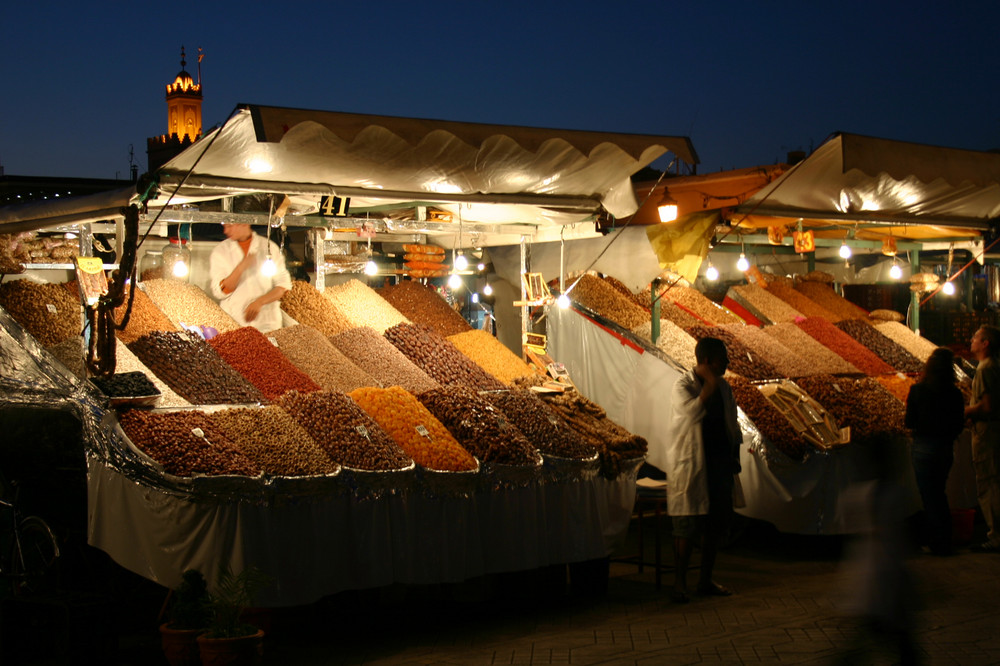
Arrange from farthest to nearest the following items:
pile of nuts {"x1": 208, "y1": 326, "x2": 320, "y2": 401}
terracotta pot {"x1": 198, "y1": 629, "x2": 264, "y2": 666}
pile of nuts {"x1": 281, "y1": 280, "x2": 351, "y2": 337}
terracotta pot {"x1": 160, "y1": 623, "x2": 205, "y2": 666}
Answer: pile of nuts {"x1": 281, "y1": 280, "x2": 351, "y2": 337}
pile of nuts {"x1": 208, "y1": 326, "x2": 320, "y2": 401}
terracotta pot {"x1": 160, "y1": 623, "x2": 205, "y2": 666}
terracotta pot {"x1": 198, "y1": 629, "x2": 264, "y2": 666}

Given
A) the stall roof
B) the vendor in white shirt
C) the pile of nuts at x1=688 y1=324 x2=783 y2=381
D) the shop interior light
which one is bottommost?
the pile of nuts at x1=688 y1=324 x2=783 y2=381

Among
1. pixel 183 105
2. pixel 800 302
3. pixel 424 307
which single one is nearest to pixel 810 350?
pixel 800 302

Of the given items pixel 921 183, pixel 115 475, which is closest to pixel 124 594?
pixel 115 475

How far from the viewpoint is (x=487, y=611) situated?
191 inches

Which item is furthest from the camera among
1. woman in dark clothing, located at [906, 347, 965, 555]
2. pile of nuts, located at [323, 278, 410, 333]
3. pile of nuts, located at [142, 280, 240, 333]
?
pile of nuts, located at [323, 278, 410, 333]

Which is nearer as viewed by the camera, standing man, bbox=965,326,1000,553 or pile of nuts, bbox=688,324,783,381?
standing man, bbox=965,326,1000,553

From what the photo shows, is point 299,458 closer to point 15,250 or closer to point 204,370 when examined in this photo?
point 204,370

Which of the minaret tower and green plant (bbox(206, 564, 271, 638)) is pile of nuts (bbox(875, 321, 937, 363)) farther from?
the minaret tower

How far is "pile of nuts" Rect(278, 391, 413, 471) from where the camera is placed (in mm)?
4328

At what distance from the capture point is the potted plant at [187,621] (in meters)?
3.54

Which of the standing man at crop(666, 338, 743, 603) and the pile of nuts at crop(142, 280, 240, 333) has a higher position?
the pile of nuts at crop(142, 280, 240, 333)

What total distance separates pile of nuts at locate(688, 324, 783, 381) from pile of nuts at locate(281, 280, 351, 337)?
250cm

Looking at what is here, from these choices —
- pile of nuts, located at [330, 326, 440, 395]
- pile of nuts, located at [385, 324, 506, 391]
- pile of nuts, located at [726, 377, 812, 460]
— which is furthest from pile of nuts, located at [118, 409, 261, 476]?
pile of nuts, located at [726, 377, 812, 460]

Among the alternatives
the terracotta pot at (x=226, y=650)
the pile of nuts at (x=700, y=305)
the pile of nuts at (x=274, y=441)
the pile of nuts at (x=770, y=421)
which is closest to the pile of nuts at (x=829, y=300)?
the pile of nuts at (x=700, y=305)
